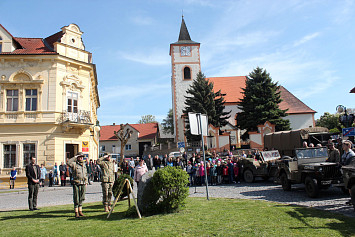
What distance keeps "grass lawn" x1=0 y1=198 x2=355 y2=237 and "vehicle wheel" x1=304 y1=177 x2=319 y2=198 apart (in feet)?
7.09

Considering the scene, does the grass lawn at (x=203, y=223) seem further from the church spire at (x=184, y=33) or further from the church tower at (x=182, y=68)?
the church spire at (x=184, y=33)

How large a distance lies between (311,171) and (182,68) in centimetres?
4280

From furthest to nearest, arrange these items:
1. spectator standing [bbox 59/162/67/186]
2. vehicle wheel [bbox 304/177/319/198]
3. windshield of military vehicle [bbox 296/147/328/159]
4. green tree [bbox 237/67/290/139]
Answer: green tree [bbox 237/67/290/139] < spectator standing [bbox 59/162/67/186] < windshield of military vehicle [bbox 296/147/328/159] < vehicle wheel [bbox 304/177/319/198]

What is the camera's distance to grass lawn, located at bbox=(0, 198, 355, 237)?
224 inches

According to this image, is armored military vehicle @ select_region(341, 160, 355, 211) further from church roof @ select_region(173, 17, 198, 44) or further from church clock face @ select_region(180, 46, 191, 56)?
church roof @ select_region(173, 17, 198, 44)

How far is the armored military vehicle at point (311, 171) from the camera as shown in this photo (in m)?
9.90

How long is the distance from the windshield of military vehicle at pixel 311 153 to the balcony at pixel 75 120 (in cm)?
1730

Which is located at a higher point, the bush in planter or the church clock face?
the church clock face

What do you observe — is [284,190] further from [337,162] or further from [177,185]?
[177,185]

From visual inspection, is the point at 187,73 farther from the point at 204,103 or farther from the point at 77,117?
the point at 77,117

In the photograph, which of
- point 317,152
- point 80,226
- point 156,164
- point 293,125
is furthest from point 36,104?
point 293,125

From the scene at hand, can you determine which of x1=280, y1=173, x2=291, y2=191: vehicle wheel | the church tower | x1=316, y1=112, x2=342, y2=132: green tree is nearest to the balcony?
x1=280, y1=173, x2=291, y2=191: vehicle wheel

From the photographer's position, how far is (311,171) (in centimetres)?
1023

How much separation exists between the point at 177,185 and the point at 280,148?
16.8 metres
